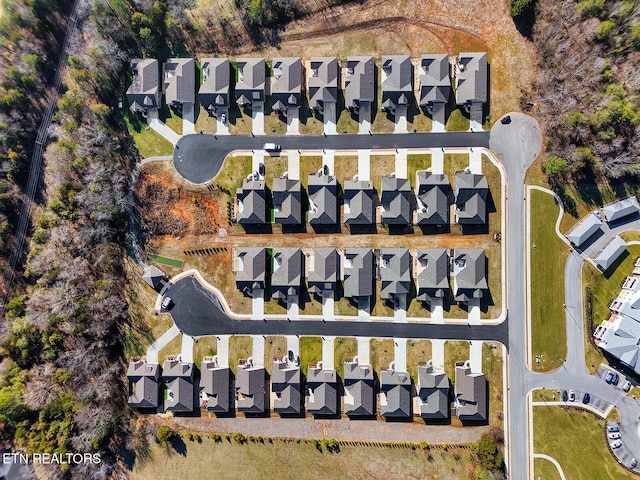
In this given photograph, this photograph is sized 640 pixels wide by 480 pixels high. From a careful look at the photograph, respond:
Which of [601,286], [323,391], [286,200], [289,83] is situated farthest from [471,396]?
[289,83]

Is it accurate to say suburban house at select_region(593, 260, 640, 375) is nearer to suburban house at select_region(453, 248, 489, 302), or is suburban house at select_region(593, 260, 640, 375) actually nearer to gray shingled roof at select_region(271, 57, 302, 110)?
suburban house at select_region(453, 248, 489, 302)

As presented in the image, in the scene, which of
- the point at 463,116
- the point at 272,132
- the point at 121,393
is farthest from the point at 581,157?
the point at 121,393

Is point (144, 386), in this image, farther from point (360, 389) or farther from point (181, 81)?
point (181, 81)

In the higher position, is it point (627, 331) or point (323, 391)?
point (627, 331)

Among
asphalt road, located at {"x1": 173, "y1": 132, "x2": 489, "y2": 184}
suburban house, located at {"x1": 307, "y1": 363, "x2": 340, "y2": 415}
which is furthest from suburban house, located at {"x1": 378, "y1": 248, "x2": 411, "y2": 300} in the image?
asphalt road, located at {"x1": 173, "y1": 132, "x2": 489, "y2": 184}

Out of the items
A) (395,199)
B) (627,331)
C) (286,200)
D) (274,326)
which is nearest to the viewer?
(627,331)

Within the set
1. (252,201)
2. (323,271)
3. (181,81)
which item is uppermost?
(181,81)

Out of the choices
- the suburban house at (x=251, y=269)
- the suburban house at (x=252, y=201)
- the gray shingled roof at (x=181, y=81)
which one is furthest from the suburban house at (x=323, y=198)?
the gray shingled roof at (x=181, y=81)
